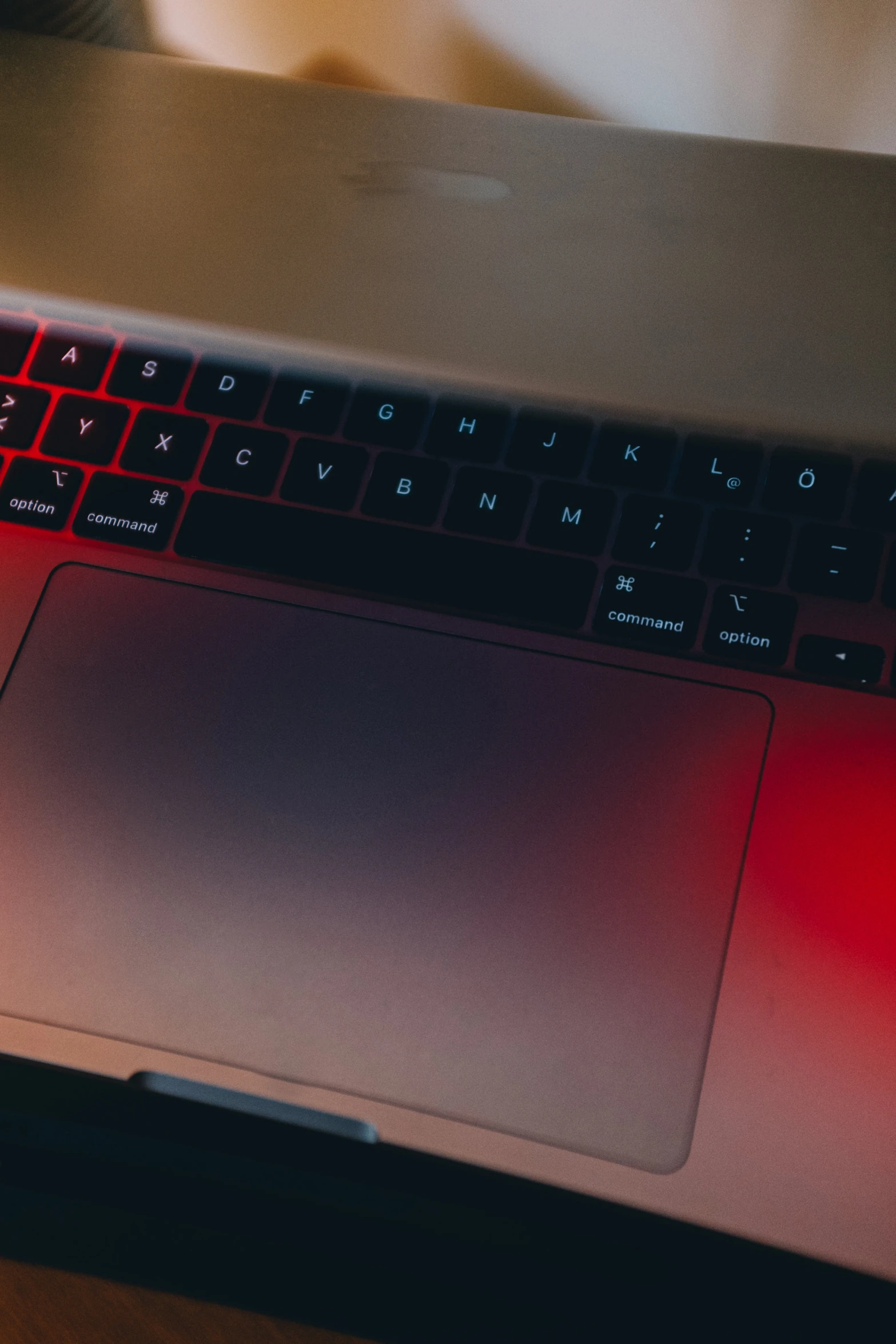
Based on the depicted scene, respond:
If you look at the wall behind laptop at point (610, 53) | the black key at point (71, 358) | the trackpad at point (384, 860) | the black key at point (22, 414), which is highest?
the wall behind laptop at point (610, 53)

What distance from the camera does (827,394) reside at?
361mm

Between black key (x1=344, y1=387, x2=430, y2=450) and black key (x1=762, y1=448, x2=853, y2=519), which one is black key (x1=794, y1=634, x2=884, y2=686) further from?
black key (x1=344, y1=387, x2=430, y2=450)

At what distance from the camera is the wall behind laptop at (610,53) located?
0.37 m

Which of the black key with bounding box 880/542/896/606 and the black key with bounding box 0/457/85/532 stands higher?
the black key with bounding box 880/542/896/606

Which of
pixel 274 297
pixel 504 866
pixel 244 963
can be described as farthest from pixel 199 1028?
pixel 274 297

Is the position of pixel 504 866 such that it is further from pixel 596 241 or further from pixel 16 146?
pixel 16 146

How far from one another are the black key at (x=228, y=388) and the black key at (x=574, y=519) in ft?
0.44

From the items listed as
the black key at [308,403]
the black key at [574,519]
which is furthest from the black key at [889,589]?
the black key at [308,403]

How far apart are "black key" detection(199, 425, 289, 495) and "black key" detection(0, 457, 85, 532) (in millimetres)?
59

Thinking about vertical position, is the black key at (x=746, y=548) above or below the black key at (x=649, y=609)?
above

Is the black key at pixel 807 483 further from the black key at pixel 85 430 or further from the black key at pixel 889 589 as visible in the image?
the black key at pixel 85 430

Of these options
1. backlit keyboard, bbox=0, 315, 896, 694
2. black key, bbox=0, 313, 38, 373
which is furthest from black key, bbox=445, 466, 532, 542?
black key, bbox=0, 313, 38, 373

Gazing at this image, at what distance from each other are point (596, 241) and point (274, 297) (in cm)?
13

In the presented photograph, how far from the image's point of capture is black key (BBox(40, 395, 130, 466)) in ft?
1.39
